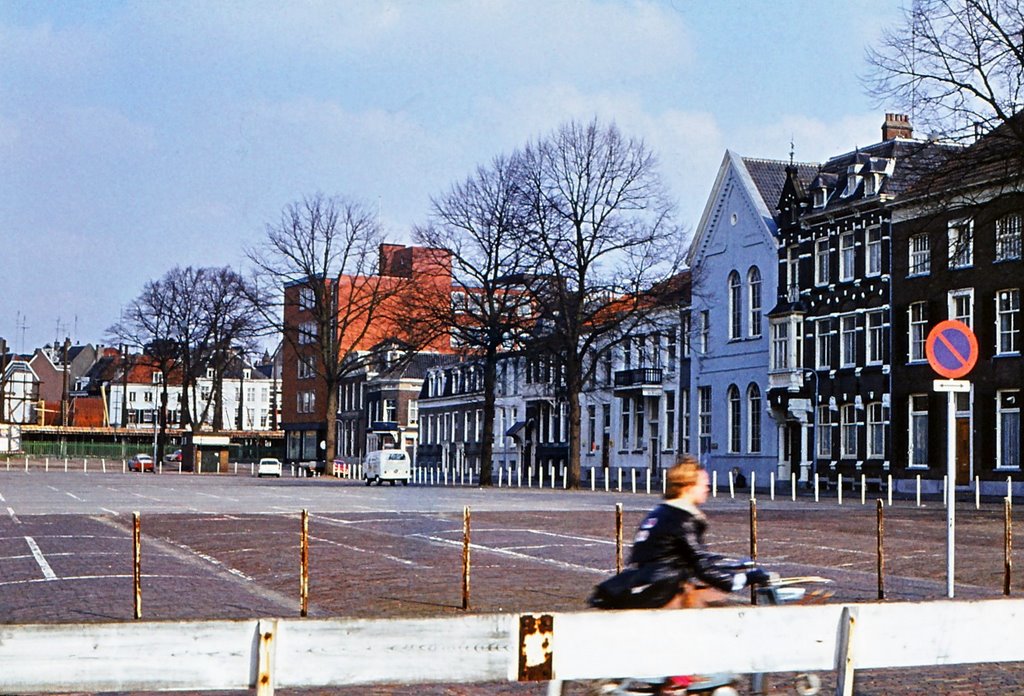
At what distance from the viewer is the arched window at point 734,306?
2815 inches

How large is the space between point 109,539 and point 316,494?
2543 cm

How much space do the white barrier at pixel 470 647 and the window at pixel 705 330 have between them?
66.6 m

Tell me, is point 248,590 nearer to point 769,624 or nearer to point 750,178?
point 769,624

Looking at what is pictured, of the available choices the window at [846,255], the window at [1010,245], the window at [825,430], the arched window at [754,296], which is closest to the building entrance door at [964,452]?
the window at [1010,245]

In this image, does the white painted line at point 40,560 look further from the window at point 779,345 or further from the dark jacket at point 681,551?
the window at point 779,345

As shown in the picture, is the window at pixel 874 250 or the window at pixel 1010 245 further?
the window at pixel 874 250

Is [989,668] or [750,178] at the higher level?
[750,178]

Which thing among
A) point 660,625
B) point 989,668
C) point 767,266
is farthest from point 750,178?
point 660,625

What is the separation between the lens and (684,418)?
76500 mm

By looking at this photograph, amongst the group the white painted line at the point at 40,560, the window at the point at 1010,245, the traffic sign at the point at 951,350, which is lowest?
the white painted line at the point at 40,560

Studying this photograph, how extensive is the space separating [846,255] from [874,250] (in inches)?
82.1

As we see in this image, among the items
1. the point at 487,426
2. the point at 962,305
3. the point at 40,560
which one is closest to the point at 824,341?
the point at 962,305

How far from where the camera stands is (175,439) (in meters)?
139

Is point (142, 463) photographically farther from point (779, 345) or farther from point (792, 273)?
point (792, 273)
